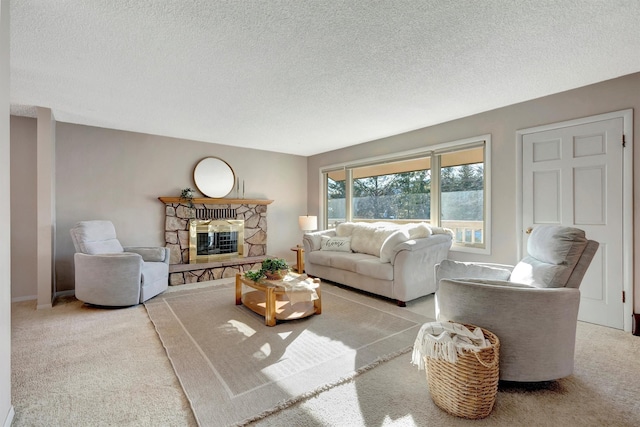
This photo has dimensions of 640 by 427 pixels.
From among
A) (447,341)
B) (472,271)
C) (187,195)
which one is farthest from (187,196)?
(447,341)

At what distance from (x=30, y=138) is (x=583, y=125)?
6449 millimetres

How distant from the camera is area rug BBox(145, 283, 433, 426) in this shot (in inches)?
69.1

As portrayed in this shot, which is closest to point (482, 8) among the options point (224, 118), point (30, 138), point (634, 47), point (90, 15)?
point (634, 47)

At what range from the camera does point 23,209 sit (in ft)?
12.4

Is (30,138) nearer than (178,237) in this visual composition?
Yes

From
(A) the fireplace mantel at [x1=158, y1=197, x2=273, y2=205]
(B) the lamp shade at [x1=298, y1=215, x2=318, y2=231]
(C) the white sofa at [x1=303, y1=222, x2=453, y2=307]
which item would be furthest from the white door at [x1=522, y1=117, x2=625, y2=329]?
(A) the fireplace mantel at [x1=158, y1=197, x2=273, y2=205]

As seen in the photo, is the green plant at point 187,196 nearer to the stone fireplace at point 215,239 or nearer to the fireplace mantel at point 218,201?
the fireplace mantel at point 218,201

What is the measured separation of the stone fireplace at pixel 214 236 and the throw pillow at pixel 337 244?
137 centimetres

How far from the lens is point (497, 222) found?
3.61 m

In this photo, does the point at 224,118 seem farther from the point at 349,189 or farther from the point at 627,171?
the point at 627,171

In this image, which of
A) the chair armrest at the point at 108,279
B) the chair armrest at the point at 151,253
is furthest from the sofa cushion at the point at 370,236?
the chair armrest at the point at 108,279

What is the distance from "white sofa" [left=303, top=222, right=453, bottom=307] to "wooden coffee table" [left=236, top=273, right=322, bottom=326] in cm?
91

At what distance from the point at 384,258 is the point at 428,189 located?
1483mm

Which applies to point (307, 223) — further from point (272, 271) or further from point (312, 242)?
point (272, 271)
